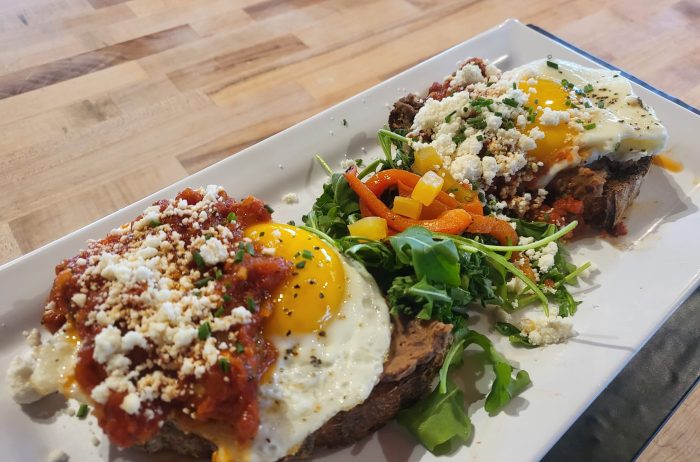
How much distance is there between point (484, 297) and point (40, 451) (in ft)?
8.13

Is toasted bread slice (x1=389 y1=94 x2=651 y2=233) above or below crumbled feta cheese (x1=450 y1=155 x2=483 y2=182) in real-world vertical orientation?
below

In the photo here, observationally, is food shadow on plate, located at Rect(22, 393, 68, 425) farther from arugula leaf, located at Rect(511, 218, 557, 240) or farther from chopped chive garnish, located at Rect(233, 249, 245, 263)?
arugula leaf, located at Rect(511, 218, 557, 240)

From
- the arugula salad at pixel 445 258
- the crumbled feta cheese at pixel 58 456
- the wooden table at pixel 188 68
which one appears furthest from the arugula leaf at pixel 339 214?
the crumbled feta cheese at pixel 58 456

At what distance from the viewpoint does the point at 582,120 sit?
3.73 meters

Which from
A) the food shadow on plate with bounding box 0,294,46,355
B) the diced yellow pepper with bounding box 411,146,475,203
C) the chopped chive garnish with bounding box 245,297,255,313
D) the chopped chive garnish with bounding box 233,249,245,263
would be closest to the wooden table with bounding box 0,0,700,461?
the food shadow on plate with bounding box 0,294,46,355

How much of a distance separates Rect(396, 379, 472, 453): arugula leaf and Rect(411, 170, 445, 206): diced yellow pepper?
1161 millimetres

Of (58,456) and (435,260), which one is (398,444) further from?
(58,456)

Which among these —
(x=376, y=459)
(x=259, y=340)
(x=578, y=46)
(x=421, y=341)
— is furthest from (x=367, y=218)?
(x=578, y=46)

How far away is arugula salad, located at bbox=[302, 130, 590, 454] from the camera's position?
9.45ft

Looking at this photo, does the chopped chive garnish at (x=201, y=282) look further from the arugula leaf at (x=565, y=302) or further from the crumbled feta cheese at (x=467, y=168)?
the arugula leaf at (x=565, y=302)

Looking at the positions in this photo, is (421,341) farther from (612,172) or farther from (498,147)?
(612,172)

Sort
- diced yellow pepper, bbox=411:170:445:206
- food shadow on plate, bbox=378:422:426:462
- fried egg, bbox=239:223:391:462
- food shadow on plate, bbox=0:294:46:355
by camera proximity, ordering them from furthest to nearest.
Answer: diced yellow pepper, bbox=411:170:445:206 < food shadow on plate, bbox=0:294:46:355 < food shadow on plate, bbox=378:422:426:462 < fried egg, bbox=239:223:391:462

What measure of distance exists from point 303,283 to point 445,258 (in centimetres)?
76

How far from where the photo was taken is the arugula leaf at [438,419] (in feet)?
8.96
